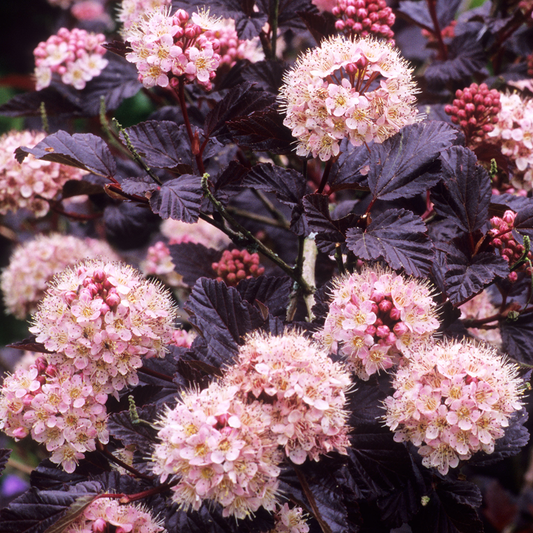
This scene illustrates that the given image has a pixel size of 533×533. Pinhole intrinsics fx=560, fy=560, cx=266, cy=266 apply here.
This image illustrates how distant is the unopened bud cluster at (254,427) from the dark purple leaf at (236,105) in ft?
1.86

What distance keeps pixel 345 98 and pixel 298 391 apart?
59 centimetres

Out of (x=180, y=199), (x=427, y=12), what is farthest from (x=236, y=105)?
(x=427, y=12)

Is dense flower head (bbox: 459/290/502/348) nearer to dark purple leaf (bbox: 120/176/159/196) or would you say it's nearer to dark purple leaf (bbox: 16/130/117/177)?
dark purple leaf (bbox: 120/176/159/196)

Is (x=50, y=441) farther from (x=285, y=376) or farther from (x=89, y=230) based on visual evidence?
(x=89, y=230)

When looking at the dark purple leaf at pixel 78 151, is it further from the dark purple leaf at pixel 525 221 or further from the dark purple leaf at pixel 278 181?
the dark purple leaf at pixel 525 221

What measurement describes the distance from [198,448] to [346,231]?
55 centimetres

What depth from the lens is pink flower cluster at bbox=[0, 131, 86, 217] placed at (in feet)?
5.55

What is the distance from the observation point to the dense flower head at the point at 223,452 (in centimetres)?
88

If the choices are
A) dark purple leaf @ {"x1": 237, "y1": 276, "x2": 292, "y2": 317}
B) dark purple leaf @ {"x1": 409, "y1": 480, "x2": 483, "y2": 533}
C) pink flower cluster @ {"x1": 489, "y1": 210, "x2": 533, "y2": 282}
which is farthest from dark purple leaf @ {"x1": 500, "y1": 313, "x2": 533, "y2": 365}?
dark purple leaf @ {"x1": 237, "y1": 276, "x2": 292, "y2": 317}

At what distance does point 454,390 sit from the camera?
1.03 meters

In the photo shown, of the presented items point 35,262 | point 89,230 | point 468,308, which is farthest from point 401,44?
point 35,262

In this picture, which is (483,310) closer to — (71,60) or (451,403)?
(451,403)

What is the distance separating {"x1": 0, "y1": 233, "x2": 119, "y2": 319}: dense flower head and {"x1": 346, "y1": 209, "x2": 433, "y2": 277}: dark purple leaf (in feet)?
4.09

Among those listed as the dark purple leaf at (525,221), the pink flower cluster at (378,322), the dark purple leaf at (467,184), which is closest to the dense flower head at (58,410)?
the pink flower cluster at (378,322)
